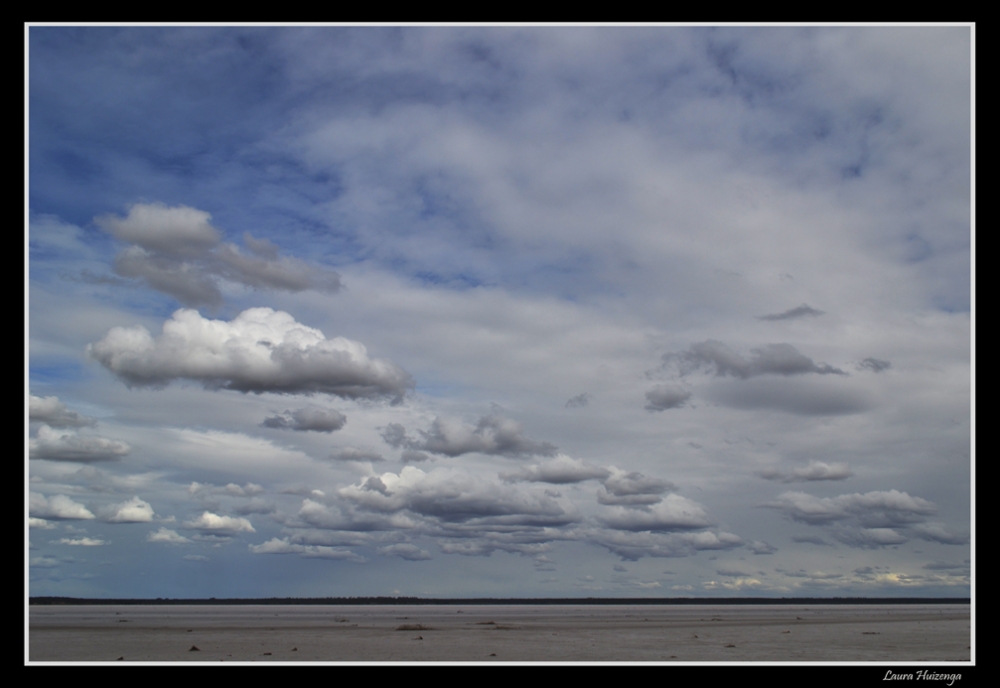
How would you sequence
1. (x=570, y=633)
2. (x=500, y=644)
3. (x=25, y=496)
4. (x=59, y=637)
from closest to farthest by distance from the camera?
(x=25, y=496)
(x=500, y=644)
(x=59, y=637)
(x=570, y=633)

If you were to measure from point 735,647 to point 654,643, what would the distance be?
6736 mm

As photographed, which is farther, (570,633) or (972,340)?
(570,633)

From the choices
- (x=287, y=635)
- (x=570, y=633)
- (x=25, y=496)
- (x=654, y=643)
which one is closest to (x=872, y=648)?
(x=654, y=643)

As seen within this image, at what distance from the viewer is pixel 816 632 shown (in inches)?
2835

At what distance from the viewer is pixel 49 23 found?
91.1ft

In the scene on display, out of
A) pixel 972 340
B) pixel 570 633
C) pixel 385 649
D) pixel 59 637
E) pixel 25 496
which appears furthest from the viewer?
pixel 570 633

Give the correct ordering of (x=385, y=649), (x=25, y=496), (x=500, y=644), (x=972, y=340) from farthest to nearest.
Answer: (x=500, y=644)
(x=385, y=649)
(x=972, y=340)
(x=25, y=496)

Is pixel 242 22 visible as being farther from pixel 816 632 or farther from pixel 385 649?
pixel 816 632

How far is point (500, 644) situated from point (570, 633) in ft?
55.0
